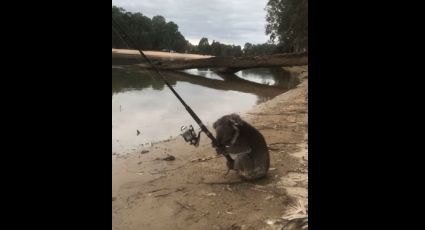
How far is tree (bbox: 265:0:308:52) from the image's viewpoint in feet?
113

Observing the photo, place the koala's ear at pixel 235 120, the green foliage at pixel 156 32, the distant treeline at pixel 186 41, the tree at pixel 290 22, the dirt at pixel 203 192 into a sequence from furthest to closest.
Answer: the green foliage at pixel 156 32 < the distant treeline at pixel 186 41 < the tree at pixel 290 22 < the koala's ear at pixel 235 120 < the dirt at pixel 203 192

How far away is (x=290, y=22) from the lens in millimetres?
39375

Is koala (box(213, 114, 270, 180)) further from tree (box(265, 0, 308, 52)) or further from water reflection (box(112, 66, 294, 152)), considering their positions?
tree (box(265, 0, 308, 52))

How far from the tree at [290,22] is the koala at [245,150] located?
2144 cm

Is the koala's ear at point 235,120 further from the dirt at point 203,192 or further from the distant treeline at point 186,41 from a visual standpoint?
the distant treeline at point 186,41

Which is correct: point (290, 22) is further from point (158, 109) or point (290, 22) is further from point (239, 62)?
point (158, 109)

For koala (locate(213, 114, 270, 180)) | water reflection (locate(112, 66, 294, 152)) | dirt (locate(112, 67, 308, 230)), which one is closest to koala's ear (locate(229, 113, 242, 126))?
koala (locate(213, 114, 270, 180))

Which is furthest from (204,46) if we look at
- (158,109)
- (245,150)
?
(245,150)

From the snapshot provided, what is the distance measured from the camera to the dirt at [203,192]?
4.24m

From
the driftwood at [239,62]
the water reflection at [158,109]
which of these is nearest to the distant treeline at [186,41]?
the driftwood at [239,62]

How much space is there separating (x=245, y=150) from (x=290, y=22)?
35823mm
